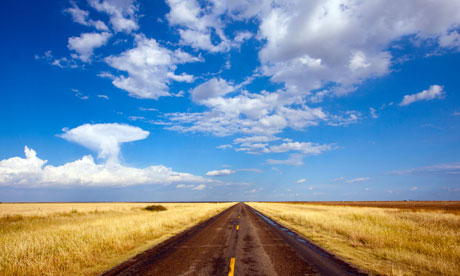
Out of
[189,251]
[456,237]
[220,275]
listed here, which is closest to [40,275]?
[189,251]

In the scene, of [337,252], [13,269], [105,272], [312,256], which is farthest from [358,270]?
[13,269]

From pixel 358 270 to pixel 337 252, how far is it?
8.68ft

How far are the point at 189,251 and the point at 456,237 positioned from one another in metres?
12.7

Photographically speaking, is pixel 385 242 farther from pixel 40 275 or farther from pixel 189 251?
pixel 40 275

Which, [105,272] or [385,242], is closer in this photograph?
[105,272]

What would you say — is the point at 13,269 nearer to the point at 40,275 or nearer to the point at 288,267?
the point at 40,275

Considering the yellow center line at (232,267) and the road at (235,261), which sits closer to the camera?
the yellow center line at (232,267)

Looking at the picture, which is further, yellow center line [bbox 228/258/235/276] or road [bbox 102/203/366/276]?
road [bbox 102/203/366/276]

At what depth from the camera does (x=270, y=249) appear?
9.26m

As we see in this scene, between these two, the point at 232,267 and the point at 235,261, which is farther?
the point at 235,261

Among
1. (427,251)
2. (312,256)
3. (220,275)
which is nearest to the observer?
(220,275)

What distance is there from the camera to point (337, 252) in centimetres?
904

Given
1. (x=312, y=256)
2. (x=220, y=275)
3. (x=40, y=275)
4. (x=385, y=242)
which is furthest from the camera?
(x=385, y=242)

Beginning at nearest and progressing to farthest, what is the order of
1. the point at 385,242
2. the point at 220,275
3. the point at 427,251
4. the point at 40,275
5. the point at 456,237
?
the point at 220,275
the point at 40,275
the point at 427,251
the point at 385,242
the point at 456,237
